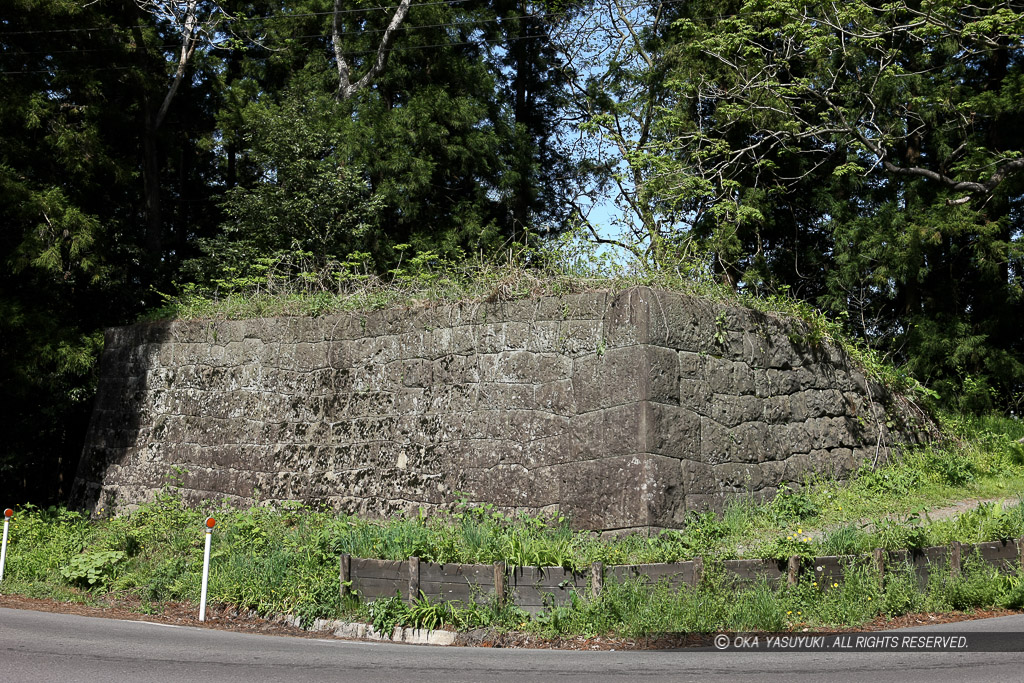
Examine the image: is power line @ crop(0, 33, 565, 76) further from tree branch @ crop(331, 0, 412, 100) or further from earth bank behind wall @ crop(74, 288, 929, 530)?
earth bank behind wall @ crop(74, 288, 929, 530)

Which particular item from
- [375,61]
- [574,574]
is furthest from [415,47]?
[574,574]

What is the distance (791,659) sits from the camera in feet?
20.2

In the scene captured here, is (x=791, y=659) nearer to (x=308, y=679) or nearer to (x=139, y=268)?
(x=308, y=679)

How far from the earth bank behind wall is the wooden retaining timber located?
1289 mm

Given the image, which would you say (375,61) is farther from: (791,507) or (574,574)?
(574,574)

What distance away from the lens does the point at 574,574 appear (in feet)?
24.0

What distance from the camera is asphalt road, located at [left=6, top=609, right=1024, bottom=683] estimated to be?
5.55m

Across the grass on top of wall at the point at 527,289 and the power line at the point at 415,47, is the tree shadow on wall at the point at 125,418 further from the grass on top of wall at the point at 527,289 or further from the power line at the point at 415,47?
the power line at the point at 415,47

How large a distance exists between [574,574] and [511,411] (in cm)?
267

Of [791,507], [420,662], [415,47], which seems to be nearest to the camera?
[420,662]

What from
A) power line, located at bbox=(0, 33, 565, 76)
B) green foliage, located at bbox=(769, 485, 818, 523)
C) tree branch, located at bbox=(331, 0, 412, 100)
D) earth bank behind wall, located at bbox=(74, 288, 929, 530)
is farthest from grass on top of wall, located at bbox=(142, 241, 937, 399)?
tree branch, located at bbox=(331, 0, 412, 100)

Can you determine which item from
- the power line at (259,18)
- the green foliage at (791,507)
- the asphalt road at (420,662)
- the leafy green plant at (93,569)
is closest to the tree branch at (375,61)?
the power line at (259,18)

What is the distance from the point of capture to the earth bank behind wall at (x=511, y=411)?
352 inches

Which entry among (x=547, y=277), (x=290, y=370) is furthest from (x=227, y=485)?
(x=547, y=277)
